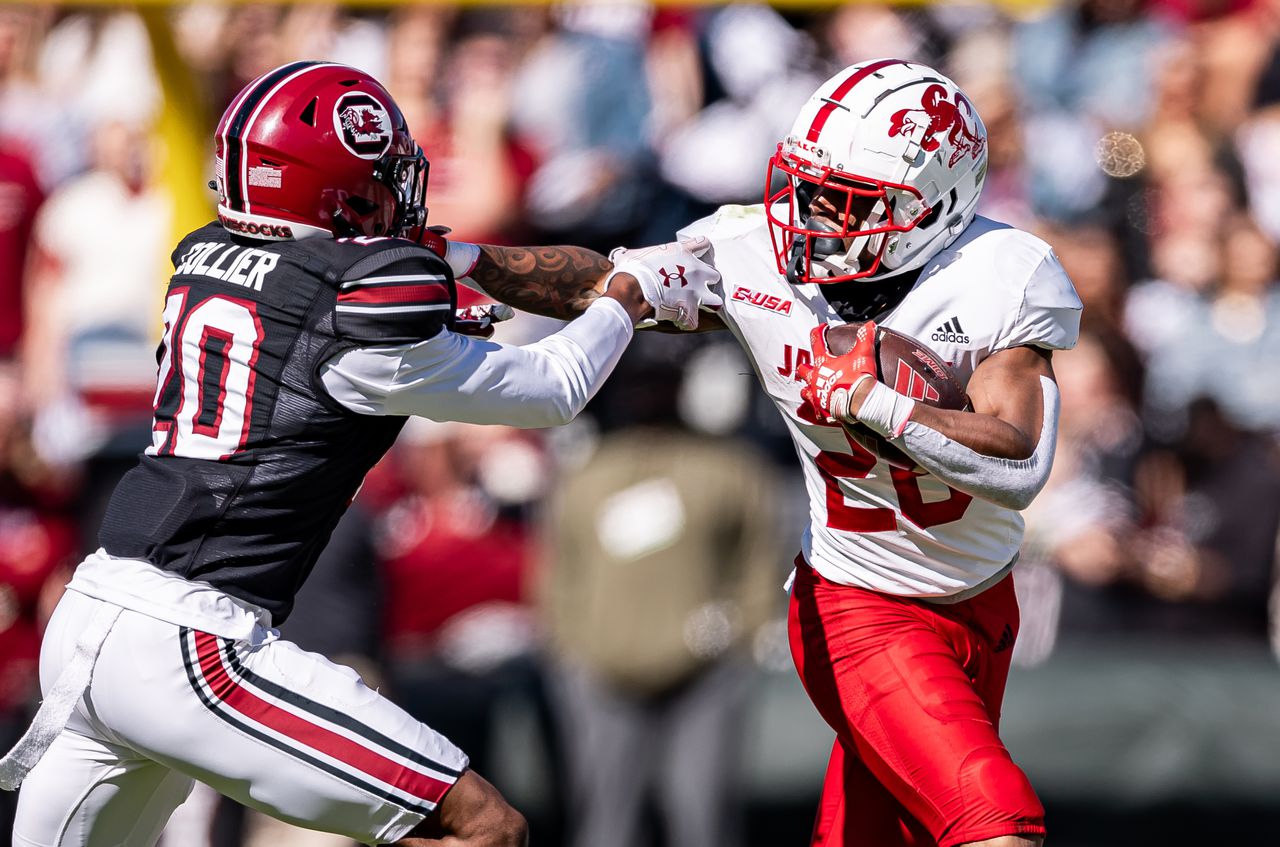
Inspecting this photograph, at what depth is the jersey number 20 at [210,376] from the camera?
324cm

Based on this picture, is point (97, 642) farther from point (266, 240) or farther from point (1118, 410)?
point (1118, 410)

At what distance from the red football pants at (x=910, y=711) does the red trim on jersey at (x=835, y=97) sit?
1010 millimetres

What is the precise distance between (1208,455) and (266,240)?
4.52 m

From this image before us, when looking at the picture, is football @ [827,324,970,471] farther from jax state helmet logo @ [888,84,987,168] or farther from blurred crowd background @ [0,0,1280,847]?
blurred crowd background @ [0,0,1280,847]

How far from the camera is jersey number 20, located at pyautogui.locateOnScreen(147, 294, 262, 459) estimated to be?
10.6ft

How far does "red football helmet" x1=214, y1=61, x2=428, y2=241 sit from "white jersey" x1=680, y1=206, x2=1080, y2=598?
854mm

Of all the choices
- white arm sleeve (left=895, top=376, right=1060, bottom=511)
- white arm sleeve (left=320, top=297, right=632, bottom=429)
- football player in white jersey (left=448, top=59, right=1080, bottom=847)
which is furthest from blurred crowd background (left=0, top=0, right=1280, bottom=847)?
white arm sleeve (left=895, top=376, right=1060, bottom=511)

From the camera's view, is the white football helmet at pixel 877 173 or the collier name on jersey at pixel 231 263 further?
the white football helmet at pixel 877 173

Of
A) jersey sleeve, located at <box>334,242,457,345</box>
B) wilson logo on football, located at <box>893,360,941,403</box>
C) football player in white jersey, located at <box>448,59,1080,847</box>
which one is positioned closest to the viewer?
jersey sleeve, located at <box>334,242,457,345</box>

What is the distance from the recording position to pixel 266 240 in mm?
3371

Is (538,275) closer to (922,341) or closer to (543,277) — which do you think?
(543,277)

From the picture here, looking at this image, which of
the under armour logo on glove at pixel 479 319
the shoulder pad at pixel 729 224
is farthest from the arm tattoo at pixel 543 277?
the shoulder pad at pixel 729 224

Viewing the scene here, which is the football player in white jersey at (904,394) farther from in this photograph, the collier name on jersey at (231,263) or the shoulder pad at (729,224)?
the collier name on jersey at (231,263)

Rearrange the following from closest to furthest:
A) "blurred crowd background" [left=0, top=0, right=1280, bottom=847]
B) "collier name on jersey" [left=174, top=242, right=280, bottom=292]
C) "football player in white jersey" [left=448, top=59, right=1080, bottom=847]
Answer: "collier name on jersey" [left=174, top=242, right=280, bottom=292] → "football player in white jersey" [left=448, top=59, right=1080, bottom=847] → "blurred crowd background" [left=0, top=0, right=1280, bottom=847]
